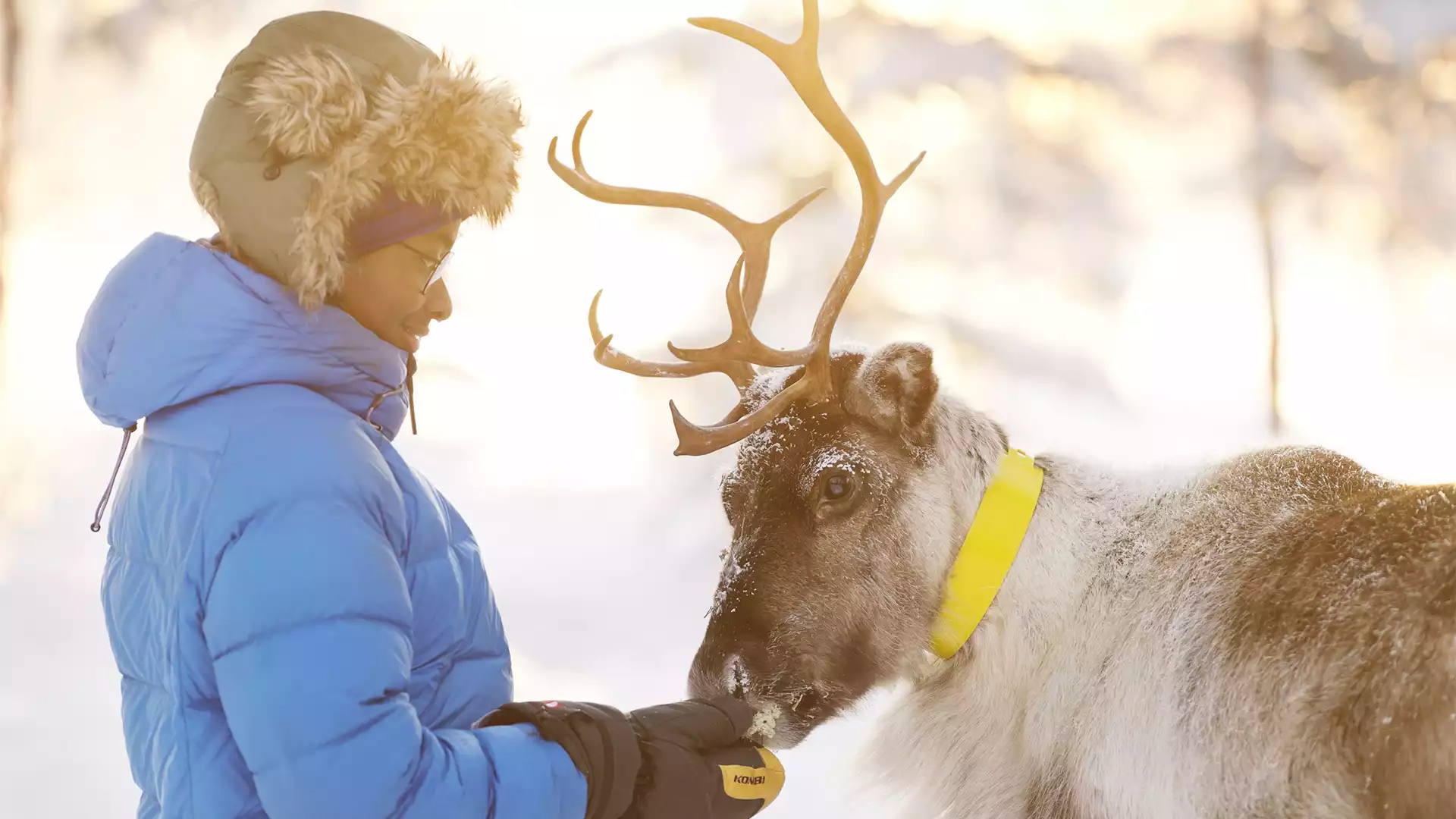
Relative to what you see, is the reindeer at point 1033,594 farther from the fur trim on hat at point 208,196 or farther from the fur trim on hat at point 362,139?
the fur trim on hat at point 208,196

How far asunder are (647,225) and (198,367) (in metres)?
1.66

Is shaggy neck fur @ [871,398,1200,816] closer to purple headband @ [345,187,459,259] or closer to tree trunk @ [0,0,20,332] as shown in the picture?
purple headband @ [345,187,459,259]

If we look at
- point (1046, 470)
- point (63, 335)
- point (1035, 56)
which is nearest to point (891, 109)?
point (1035, 56)

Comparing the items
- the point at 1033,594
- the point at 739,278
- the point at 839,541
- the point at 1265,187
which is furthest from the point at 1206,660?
the point at 1265,187

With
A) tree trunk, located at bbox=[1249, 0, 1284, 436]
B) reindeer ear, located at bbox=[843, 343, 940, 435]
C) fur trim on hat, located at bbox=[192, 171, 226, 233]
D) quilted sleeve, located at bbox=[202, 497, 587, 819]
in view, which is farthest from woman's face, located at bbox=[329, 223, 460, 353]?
tree trunk, located at bbox=[1249, 0, 1284, 436]

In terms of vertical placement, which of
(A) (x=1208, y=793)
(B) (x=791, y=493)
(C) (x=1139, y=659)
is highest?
(B) (x=791, y=493)

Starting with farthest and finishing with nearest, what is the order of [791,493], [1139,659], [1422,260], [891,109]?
[891,109], [1422,260], [791,493], [1139,659]

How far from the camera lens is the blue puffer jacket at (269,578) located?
42.5 inches

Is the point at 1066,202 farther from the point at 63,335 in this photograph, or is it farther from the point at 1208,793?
the point at 63,335

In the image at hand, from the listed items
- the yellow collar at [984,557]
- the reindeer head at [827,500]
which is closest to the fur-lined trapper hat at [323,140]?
the reindeer head at [827,500]

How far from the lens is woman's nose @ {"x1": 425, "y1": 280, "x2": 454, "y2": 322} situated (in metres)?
1.44

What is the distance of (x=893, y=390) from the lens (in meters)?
1.79

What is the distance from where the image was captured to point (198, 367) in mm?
1202

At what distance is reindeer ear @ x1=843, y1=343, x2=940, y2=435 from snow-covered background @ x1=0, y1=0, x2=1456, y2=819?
70cm
